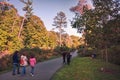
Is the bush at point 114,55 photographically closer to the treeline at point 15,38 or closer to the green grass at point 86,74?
the green grass at point 86,74

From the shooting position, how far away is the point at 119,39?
2734cm

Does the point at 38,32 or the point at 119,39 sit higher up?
the point at 38,32

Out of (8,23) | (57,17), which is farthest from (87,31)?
(57,17)

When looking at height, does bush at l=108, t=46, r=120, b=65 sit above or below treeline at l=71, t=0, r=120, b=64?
below

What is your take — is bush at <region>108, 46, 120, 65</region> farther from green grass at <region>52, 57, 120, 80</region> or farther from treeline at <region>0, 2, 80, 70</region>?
treeline at <region>0, 2, 80, 70</region>

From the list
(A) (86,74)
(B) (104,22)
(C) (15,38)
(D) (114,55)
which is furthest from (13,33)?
(A) (86,74)

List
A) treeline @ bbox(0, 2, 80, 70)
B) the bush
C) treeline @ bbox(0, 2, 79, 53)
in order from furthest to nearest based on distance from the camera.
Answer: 1. treeline @ bbox(0, 2, 79, 53)
2. treeline @ bbox(0, 2, 80, 70)
3. the bush

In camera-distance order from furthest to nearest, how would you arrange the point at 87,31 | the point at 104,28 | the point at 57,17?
the point at 57,17 < the point at 87,31 < the point at 104,28

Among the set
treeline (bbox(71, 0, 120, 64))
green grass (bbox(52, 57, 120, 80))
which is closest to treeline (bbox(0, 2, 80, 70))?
green grass (bbox(52, 57, 120, 80))

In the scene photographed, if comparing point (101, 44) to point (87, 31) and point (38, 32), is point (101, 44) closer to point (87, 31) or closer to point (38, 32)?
point (87, 31)

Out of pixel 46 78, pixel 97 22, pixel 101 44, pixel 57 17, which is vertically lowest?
pixel 46 78

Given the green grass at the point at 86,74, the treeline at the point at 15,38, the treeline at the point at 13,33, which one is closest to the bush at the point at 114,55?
the green grass at the point at 86,74

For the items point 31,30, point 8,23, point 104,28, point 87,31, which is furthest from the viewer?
point 31,30

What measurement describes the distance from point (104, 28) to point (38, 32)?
129ft
